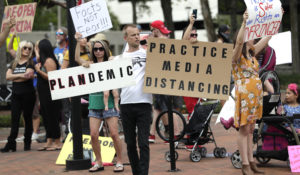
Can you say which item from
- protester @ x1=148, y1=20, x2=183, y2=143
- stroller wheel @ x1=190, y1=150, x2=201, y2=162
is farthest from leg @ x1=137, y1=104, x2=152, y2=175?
protester @ x1=148, y1=20, x2=183, y2=143

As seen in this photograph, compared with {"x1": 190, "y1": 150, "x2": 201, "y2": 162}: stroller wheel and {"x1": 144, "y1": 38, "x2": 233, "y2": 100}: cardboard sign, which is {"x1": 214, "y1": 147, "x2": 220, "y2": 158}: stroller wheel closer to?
{"x1": 190, "y1": 150, "x2": 201, "y2": 162}: stroller wheel

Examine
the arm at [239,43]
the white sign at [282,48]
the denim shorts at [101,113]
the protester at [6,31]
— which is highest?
the protester at [6,31]

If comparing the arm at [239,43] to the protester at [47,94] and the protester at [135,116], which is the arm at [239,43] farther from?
the protester at [47,94]

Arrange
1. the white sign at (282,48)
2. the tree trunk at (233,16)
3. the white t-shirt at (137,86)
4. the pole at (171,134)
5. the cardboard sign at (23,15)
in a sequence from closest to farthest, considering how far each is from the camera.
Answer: the white t-shirt at (137,86) < the pole at (171,134) < the white sign at (282,48) < the cardboard sign at (23,15) < the tree trunk at (233,16)

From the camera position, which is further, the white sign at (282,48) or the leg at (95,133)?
the white sign at (282,48)

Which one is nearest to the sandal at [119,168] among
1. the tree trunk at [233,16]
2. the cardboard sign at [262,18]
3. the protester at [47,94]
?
the cardboard sign at [262,18]

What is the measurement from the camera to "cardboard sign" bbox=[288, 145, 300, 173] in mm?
7918

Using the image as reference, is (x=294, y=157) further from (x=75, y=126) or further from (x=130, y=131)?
(x=75, y=126)

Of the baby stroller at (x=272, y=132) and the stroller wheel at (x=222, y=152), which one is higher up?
the baby stroller at (x=272, y=132)

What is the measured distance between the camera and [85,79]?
8227mm

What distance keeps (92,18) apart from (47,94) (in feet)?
10.7

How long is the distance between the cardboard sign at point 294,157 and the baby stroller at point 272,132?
0.14 meters

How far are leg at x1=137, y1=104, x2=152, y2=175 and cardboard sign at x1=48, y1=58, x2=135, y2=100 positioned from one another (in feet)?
2.41

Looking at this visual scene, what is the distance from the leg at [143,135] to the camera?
7.13 meters
